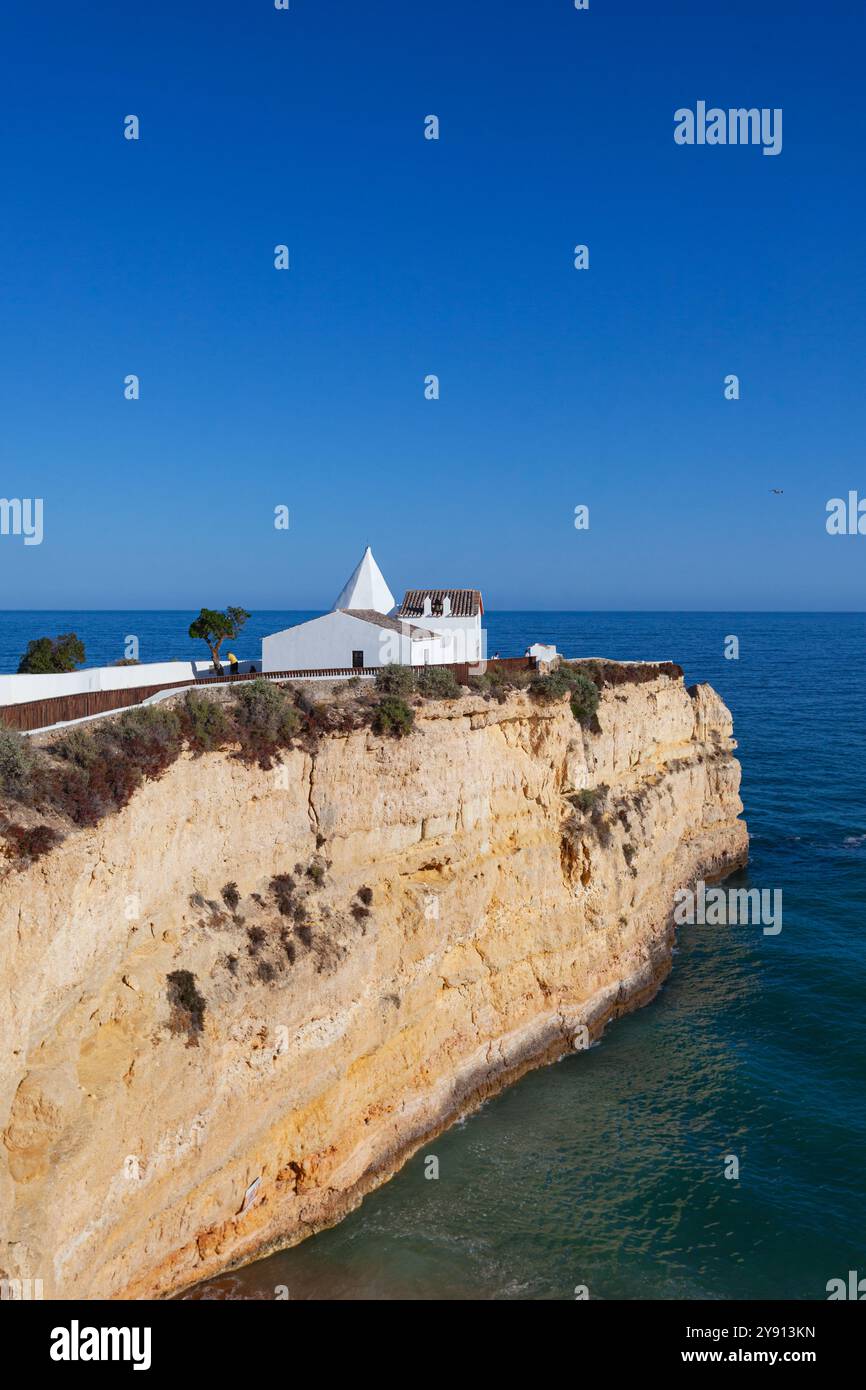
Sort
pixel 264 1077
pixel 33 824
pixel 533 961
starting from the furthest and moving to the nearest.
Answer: pixel 533 961 → pixel 264 1077 → pixel 33 824

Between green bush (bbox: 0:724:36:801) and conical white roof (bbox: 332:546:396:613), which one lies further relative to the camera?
conical white roof (bbox: 332:546:396:613)

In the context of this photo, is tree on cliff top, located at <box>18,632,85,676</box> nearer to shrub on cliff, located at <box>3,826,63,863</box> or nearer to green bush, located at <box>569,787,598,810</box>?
shrub on cliff, located at <box>3,826,63,863</box>

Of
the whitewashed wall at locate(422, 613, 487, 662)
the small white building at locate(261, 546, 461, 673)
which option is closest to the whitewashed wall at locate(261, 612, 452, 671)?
the small white building at locate(261, 546, 461, 673)

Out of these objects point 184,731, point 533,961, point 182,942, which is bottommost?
point 533,961

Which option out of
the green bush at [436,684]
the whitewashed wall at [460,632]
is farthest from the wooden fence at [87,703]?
the whitewashed wall at [460,632]

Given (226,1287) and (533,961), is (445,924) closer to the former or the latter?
(533,961)

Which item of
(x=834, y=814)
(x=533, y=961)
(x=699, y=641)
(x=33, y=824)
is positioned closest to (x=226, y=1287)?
(x=33, y=824)
